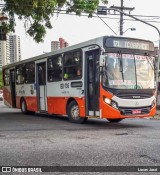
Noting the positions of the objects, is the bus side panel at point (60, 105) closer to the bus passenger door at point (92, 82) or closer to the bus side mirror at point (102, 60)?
the bus passenger door at point (92, 82)

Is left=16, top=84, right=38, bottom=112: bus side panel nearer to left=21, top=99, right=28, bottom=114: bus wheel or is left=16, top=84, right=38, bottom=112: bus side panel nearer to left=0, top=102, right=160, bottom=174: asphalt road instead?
left=21, top=99, right=28, bottom=114: bus wheel

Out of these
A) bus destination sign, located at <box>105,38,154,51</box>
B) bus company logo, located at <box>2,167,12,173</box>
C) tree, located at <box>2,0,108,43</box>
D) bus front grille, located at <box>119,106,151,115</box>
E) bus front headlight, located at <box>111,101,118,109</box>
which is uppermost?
tree, located at <box>2,0,108,43</box>

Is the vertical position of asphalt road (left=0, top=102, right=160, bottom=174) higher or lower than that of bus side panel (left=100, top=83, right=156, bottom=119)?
lower

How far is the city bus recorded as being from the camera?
503 inches

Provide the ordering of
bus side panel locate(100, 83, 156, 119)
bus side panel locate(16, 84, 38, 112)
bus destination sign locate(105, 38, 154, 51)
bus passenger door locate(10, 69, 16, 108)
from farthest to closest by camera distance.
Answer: bus passenger door locate(10, 69, 16, 108) < bus side panel locate(16, 84, 38, 112) < bus destination sign locate(105, 38, 154, 51) < bus side panel locate(100, 83, 156, 119)

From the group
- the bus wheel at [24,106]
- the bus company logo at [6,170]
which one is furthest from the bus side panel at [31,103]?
the bus company logo at [6,170]

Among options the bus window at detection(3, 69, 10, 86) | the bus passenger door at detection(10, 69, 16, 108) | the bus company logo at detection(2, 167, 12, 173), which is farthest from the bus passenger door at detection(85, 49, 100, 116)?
the bus window at detection(3, 69, 10, 86)

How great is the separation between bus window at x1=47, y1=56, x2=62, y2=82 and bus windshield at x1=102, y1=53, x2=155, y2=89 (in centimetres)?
335

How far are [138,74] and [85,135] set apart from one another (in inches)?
142

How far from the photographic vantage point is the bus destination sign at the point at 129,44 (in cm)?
1307

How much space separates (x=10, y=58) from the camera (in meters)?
59.4

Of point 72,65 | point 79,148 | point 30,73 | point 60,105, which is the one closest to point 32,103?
point 30,73

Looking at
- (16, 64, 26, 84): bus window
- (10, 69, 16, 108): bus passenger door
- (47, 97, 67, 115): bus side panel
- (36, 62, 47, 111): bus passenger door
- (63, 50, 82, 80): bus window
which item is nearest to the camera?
(63, 50, 82, 80): bus window

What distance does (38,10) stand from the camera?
54.5 feet
